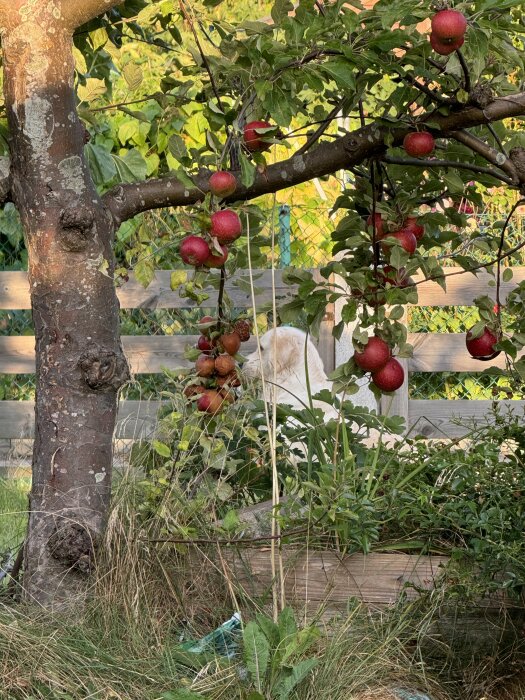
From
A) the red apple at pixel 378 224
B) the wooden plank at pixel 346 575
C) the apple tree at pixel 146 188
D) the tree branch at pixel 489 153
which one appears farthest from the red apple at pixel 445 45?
the wooden plank at pixel 346 575

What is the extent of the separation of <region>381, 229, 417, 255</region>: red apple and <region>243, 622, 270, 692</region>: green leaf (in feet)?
3.01

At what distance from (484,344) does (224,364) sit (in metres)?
0.66

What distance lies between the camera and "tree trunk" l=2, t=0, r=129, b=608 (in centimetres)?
242

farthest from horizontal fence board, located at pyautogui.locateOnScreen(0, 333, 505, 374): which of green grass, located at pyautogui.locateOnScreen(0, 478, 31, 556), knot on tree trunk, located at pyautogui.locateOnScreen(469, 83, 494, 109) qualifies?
knot on tree trunk, located at pyautogui.locateOnScreen(469, 83, 494, 109)

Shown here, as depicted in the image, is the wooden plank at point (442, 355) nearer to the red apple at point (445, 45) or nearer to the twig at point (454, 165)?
the twig at point (454, 165)

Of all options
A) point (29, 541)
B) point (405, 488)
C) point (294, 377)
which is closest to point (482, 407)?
point (294, 377)

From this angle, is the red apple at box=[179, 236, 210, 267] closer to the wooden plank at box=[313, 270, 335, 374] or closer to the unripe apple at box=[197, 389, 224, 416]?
the unripe apple at box=[197, 389, 224, 416]

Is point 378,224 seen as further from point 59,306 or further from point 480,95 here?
point 59,306

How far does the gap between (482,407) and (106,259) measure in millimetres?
4348

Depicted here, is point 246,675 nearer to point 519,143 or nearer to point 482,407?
point 519,143

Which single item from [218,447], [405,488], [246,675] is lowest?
[246,675]

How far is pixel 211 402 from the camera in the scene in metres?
2.60

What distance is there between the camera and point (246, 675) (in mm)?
2162

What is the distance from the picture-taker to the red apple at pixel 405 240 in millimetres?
2334
